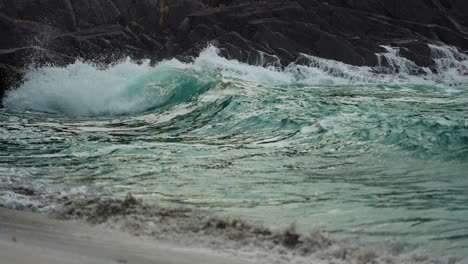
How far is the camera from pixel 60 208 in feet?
14.2

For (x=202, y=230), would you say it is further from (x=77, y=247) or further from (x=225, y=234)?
(x=77, y=247)

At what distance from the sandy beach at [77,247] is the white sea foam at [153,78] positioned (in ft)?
31.5

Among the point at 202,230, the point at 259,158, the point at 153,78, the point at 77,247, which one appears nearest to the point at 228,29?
the point at 153,78

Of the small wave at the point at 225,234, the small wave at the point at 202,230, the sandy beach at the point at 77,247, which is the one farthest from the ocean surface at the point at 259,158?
the sandy beach at the point at 77,247

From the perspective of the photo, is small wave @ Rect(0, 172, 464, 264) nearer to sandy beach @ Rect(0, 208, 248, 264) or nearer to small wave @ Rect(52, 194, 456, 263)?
small wave @ Rect(52, 194, 456, 263)

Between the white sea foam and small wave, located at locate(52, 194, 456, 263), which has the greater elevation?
the white sea foam

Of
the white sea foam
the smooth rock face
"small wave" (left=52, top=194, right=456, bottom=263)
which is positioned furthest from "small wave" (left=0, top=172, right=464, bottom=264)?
the smooth rock face

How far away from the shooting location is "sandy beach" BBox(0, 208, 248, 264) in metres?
2.87

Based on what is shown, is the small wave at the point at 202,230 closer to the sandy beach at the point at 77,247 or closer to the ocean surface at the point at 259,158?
the ocean surface at the point at 259,158

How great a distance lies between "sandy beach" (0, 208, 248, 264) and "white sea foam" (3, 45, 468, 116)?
961cm

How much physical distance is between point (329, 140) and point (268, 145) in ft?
2.71

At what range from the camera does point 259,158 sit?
22.2 ft

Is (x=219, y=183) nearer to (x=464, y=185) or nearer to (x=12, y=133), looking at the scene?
(x=464, y=185)

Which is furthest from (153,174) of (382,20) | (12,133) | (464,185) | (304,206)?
(382,20)
